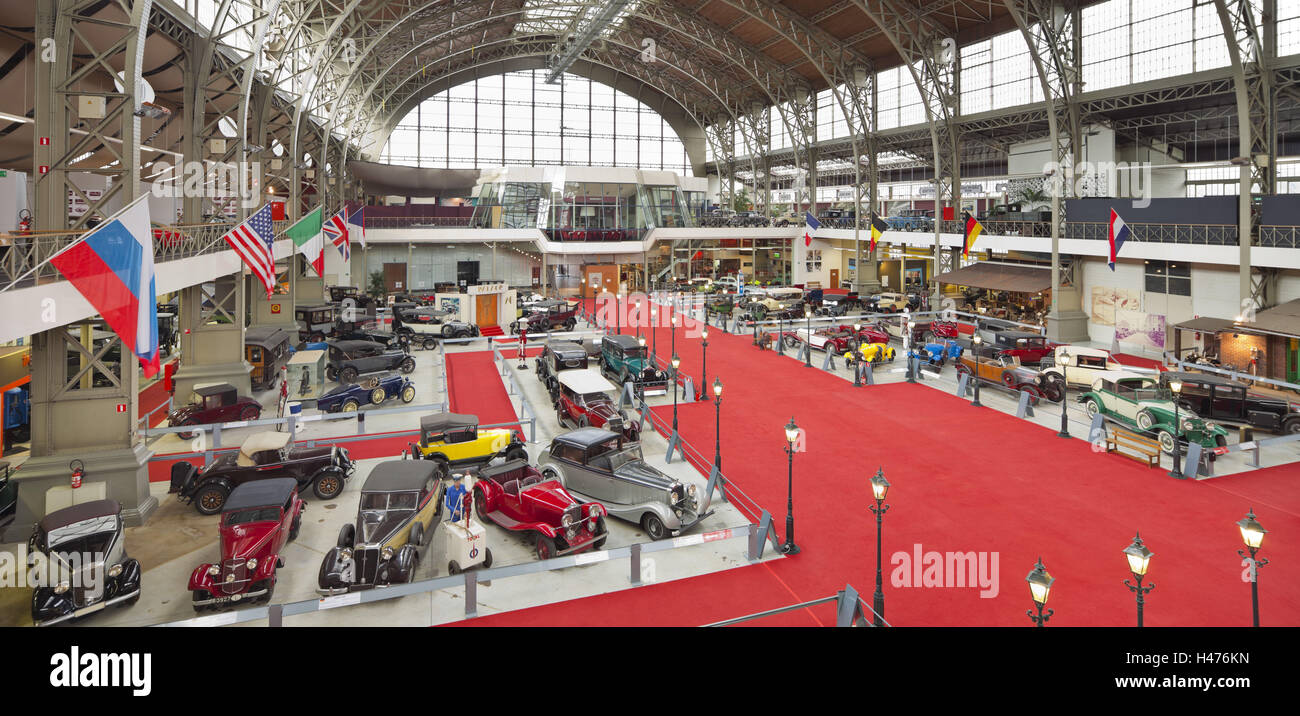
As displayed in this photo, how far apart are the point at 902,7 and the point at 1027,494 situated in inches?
1313

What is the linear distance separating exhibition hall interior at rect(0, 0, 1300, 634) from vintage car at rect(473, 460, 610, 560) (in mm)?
83

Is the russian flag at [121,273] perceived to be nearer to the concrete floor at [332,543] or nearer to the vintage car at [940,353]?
the concrete floor at [332,543]

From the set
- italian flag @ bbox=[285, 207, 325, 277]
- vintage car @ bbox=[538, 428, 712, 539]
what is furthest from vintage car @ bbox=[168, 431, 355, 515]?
italian flag @ bbox=[285, 207, 325, 277]

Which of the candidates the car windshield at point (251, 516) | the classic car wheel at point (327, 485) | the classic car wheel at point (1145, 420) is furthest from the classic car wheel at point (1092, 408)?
the car windshield at point (251, 516)

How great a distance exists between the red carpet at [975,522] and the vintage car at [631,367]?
2211 millimetres

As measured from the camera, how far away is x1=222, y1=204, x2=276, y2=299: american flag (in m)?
17.9

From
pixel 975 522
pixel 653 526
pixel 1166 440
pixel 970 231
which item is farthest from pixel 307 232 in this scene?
pixel 970 231

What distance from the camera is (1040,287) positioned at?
3444 cm

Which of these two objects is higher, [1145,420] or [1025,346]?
[1025,346]

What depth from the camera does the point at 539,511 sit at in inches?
476

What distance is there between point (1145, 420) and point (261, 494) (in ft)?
64.0

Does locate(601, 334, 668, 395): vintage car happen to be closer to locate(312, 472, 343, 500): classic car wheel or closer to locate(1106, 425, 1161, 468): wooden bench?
locate(312, 472, 343, 500): classic car wheel

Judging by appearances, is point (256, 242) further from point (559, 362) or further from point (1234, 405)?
point (1234, 405)
